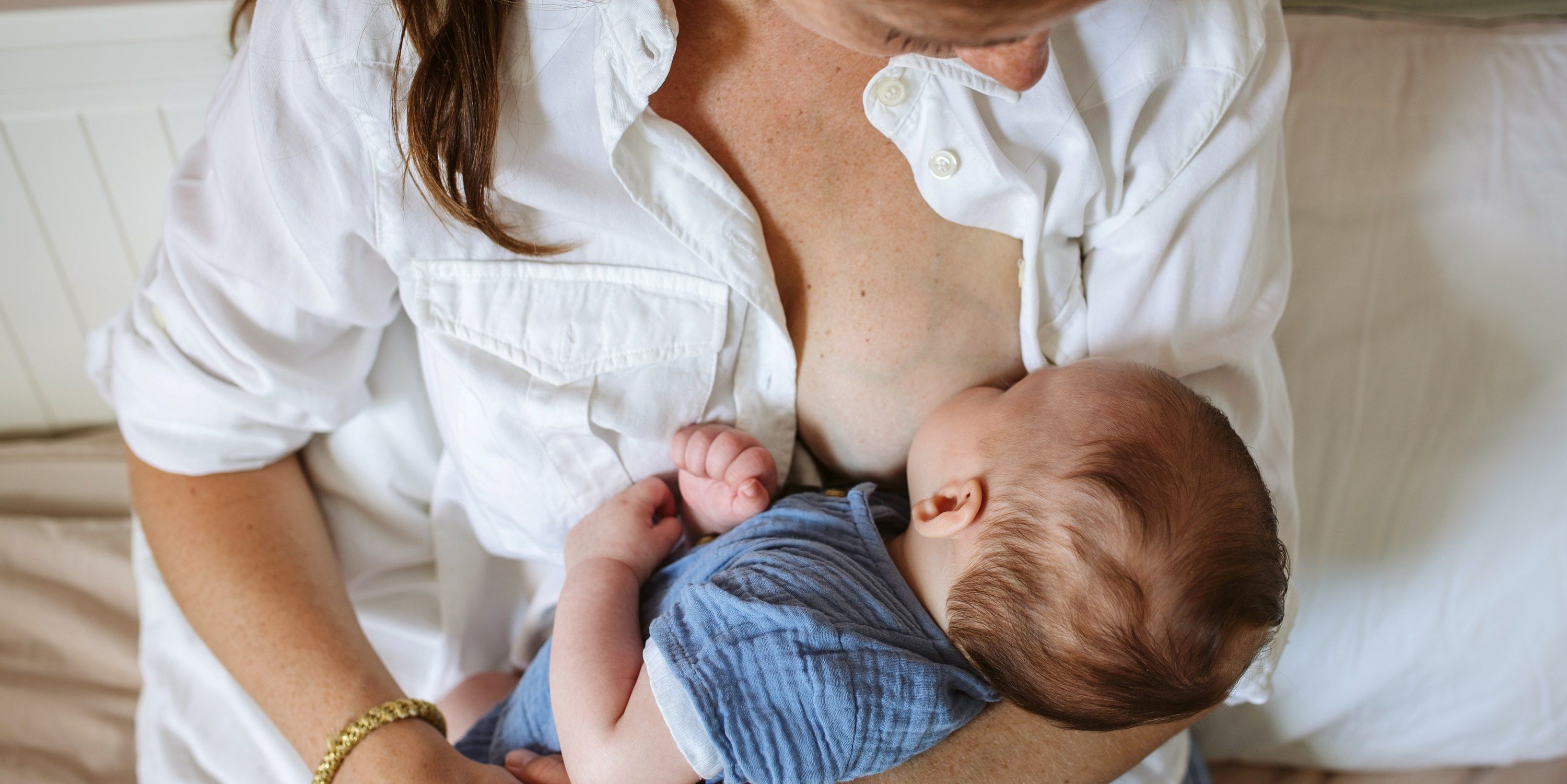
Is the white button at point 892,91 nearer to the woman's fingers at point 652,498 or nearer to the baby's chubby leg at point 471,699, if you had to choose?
the woman's fingers at point 652,498

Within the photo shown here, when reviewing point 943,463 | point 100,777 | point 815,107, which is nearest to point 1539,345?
point 943,463

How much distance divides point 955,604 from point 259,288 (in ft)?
2.17

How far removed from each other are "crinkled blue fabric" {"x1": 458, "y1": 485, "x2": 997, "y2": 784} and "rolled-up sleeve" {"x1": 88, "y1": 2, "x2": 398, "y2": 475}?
0.40 metres

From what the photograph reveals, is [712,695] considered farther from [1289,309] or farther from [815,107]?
[1289,309]

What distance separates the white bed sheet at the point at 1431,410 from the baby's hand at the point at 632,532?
766mm

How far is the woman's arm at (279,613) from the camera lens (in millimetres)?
924

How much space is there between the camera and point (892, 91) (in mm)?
852

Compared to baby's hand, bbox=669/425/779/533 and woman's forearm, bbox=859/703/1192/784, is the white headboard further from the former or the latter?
woman's forearm, bbox=859/703/1192/784

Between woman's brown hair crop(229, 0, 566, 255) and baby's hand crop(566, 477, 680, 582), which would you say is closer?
woman's brown hair crop(229, 0, 566, 255)

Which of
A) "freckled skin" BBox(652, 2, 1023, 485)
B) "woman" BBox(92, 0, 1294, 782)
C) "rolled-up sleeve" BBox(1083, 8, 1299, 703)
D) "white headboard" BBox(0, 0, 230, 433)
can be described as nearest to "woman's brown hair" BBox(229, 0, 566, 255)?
"woman" BBox(92, 0, 1294, 782)

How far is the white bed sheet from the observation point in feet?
3.97

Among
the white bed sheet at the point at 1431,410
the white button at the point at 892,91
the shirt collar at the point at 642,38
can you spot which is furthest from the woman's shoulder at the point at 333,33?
the white bed sheet at the point at 1431,410

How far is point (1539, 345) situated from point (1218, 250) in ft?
1.94

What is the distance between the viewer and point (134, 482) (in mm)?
1034
